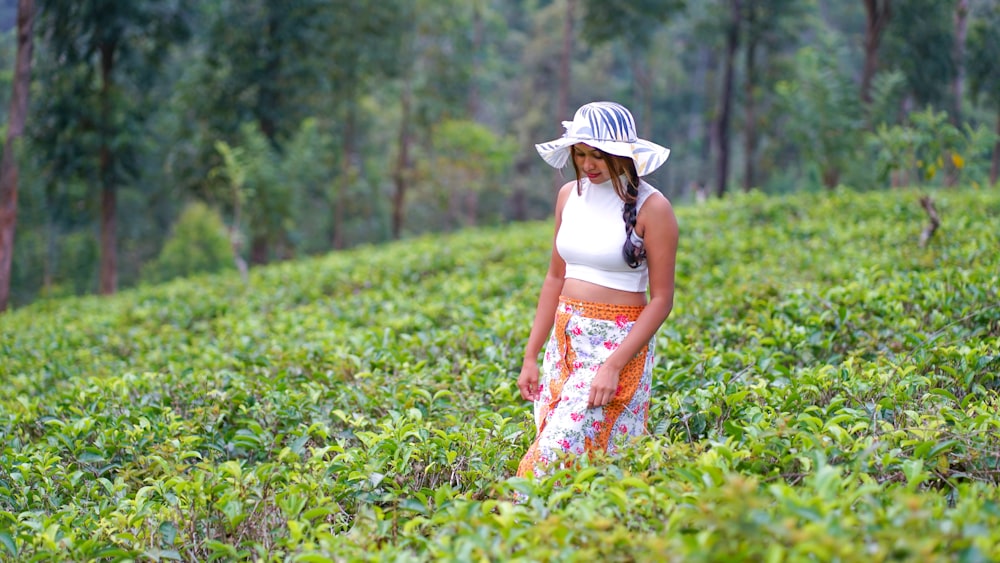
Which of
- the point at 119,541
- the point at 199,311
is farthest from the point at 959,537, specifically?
the point at 199,311

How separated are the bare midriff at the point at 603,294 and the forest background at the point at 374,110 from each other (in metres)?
0.55

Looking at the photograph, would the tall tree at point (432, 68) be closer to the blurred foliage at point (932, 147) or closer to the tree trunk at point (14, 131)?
the tree trunk at point (14, 131)

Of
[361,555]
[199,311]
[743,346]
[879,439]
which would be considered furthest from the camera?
[199,311]

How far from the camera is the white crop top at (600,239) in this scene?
3137mm

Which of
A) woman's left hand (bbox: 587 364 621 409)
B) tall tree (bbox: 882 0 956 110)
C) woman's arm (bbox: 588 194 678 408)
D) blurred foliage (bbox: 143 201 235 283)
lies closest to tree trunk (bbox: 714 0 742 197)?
tall tree (bbox: 882 0 956 110)

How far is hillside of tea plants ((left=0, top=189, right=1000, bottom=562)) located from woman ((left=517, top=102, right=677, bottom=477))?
0.65ft

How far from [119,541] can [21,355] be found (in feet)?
18.9

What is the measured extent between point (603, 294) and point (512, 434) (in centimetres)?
87

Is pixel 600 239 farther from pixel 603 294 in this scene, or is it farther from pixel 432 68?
pixel 432 68

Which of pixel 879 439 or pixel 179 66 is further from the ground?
pixel 179 66

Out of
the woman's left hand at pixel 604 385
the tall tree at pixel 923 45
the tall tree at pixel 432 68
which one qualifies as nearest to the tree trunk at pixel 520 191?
the tall tree at pixel 432 68

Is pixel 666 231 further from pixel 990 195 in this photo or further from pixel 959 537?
pixel 990 195

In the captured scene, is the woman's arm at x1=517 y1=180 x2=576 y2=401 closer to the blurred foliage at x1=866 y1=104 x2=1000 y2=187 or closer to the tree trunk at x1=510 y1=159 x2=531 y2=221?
the blurred foliage at x1=866 y1=104 x2=1000 y2=187

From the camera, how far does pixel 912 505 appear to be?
195 centimetres
